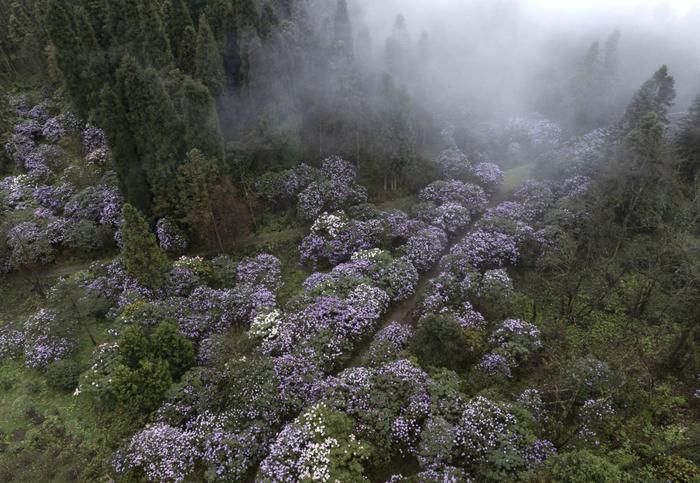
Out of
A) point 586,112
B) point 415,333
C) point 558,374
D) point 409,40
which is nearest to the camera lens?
point 558,374

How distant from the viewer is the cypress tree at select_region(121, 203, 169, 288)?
26906mm

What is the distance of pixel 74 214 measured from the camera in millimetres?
36250

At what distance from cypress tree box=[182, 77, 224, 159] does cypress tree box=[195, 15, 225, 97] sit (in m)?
6.70

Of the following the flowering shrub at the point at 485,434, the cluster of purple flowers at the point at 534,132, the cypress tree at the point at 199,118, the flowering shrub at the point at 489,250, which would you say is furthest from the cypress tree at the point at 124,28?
the flowering shrub at the point at 485,434

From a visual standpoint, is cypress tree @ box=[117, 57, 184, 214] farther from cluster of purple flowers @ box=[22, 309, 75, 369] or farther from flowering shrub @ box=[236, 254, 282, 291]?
cluster of purple flowers @ box=[22, 309, 75, 369]

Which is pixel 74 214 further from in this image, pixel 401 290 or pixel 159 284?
pixel 401 290

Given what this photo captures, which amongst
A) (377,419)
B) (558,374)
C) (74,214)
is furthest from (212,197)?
(558,374)

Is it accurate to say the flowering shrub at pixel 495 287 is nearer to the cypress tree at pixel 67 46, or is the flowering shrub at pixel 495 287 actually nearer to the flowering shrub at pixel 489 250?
the flowering shrub at pixel 489 250

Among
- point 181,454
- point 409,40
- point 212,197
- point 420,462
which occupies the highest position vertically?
point 409,40

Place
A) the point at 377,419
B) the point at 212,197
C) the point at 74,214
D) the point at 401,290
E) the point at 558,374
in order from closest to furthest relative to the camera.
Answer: the point at 377,419 < the point at 558,374 < the point at 401,290 < the point at 212,197 < the point at 74,214

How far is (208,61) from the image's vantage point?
127 feet

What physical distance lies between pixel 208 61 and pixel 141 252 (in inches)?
792

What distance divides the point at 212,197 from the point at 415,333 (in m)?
18.2

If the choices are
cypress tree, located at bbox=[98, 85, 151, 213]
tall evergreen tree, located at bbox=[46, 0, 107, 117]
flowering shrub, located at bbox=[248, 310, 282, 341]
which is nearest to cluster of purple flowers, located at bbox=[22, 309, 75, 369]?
cypress tree, located at bbox=[98, 85, 151, 213]
